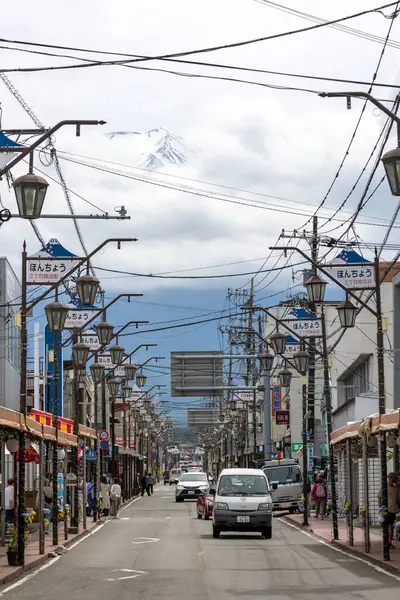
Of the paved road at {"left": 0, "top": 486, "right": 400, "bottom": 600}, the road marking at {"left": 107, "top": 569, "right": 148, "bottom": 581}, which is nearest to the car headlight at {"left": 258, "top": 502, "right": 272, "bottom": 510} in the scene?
the paved road at {"left": 0, "top": 486, "right": 400, "bottom": 600}

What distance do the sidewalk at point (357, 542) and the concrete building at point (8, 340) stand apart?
1414 cm

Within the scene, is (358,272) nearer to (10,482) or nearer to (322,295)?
(322,295)

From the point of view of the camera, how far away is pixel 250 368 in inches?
3996

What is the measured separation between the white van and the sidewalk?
79.1 inches

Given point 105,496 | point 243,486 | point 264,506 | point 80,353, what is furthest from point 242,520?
point 105,496

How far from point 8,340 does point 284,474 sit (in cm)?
1431

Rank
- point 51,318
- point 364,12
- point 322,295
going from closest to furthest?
point 364,12, point 51,318, point 322,295

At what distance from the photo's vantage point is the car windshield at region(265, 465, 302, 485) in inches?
2173

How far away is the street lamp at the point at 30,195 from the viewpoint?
16797mm

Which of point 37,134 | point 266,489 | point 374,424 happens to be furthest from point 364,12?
point 266,489

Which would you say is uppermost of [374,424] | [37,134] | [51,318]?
[37,134]

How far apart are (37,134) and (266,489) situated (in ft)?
53.8

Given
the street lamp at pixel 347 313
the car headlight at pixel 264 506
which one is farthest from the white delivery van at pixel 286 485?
the street lamp at pixel 347 313

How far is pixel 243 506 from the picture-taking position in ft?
114
